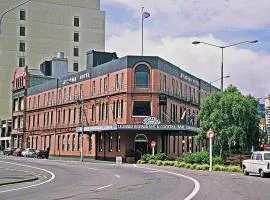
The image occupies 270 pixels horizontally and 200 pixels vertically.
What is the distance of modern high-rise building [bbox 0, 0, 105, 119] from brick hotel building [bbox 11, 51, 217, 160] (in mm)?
16783

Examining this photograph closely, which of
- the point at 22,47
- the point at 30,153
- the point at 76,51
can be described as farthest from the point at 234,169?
the point at 76,51

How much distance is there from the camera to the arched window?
64812mm

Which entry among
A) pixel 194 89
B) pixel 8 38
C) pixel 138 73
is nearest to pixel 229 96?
pixel 138 73

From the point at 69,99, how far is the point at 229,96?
32.7 m

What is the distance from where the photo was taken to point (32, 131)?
93.1 m

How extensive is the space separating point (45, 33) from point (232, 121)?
67911 millimetres

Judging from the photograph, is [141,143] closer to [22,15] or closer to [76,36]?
[76,36]

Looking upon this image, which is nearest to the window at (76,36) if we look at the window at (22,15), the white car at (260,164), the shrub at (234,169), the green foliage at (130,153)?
the window at (22,15)

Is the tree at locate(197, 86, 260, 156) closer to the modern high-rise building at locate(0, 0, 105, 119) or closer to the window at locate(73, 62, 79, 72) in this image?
the window at locate(73, 62, 79, 72)

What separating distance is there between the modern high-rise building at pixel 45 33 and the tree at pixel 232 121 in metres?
62.4

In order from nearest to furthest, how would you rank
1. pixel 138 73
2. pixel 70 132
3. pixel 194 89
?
1. pixel 138 73
2. pixel 70 132
3. pixel 194 89

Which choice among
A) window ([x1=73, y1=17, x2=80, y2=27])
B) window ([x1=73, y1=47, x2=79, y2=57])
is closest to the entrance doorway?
window ([x1=73, y1=47, x2=79, y2=57])

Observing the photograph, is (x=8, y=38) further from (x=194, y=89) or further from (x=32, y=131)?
(x=194, y=89)

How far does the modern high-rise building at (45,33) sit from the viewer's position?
108 meters
